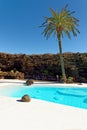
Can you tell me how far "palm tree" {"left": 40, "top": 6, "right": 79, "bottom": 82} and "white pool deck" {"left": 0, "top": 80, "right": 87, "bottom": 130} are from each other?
1608cm

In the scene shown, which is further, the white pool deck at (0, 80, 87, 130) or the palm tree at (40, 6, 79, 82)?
the palm tree at (40, 6, 79, 82)

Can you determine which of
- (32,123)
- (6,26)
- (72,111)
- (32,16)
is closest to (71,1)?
(32,16)

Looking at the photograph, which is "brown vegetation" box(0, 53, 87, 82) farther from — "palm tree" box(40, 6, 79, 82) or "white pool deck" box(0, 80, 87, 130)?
"white pool deck" box(0, 80, 87, 130)

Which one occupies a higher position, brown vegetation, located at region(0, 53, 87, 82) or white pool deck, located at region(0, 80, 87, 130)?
brown vegetation, located at region(0, 53, 87, 82)

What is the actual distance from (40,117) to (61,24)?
64.8 feet

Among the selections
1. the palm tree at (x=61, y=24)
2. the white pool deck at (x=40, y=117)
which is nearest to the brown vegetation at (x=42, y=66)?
the palm tree at (x=61, y=24)

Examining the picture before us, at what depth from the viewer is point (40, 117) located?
8312 mm

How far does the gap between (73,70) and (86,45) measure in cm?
661

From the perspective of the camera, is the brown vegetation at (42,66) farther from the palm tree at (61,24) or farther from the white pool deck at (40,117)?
the white pool deck at (40,117)

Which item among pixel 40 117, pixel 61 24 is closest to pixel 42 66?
pixel 61 24

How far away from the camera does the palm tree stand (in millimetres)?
26266

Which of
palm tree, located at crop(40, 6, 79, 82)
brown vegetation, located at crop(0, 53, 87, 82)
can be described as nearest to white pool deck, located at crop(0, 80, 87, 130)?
palm tree, located at crop(40, 6, 79, 82)

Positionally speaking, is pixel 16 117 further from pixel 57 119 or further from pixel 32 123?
pixel 57 119

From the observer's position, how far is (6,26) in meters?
33.3
